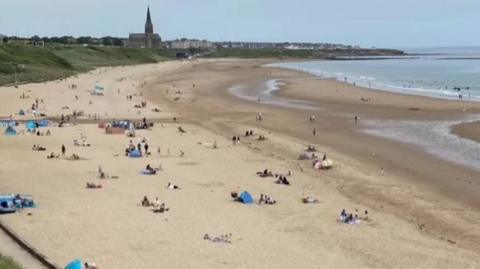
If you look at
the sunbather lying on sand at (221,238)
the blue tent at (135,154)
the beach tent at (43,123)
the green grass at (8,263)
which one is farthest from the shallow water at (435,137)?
the green grass at (8,263)

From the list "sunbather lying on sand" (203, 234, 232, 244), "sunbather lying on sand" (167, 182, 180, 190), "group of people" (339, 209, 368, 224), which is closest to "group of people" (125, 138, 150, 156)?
"sunbather lying on sand" (167, 182, 180, 190)

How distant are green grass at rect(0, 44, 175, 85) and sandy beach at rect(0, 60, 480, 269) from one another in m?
28.8

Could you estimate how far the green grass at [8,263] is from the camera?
1189 centimetres

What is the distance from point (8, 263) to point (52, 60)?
8404cm

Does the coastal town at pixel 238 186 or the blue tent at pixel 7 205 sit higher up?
the blue tent at pixel 7 205

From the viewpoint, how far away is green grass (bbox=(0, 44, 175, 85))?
230 ft

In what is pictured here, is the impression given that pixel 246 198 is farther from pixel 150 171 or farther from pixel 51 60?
pixel 51 60

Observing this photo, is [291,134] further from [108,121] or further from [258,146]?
[108,121]

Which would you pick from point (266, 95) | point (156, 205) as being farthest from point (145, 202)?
point (266, 95)

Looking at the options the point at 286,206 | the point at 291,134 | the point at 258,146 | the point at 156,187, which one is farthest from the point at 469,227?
the point at 291,134

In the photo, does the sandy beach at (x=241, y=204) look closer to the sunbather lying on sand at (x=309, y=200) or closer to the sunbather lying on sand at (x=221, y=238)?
the sunbather lying on sand at (x=221, y=238)

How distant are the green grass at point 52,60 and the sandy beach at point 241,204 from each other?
28.8 metres

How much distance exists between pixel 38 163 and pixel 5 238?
11.1m

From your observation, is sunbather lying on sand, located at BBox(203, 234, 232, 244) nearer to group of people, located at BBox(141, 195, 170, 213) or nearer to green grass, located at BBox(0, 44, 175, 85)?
group of people, located at BBox(141, 195, 170, 213)
